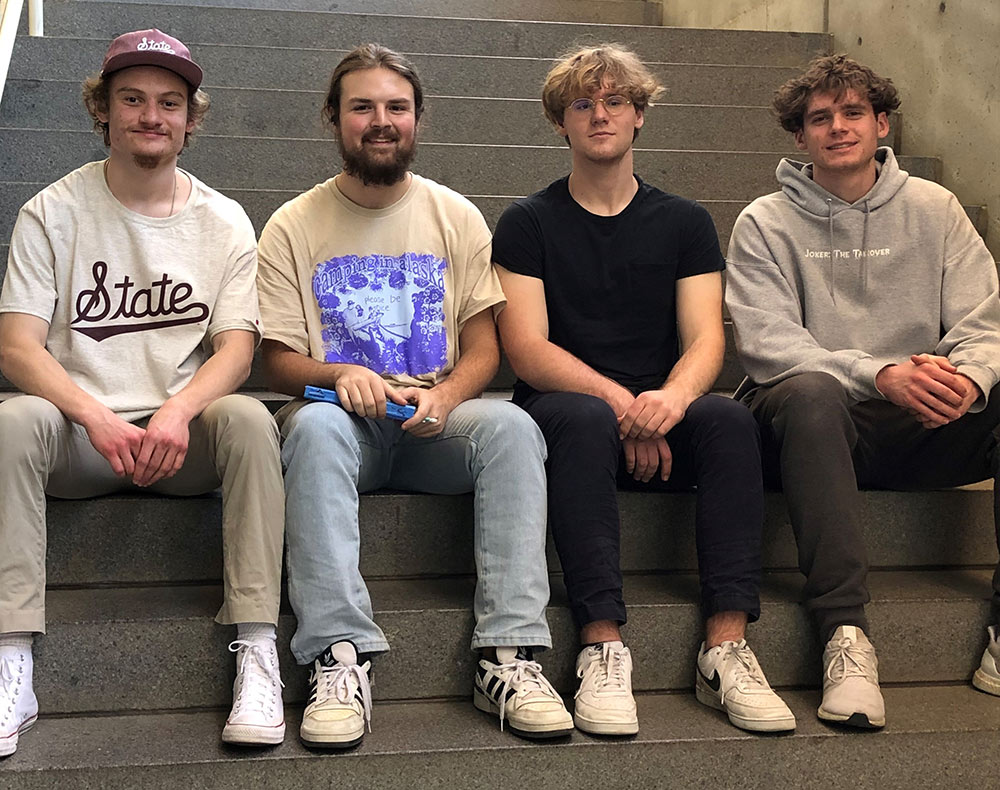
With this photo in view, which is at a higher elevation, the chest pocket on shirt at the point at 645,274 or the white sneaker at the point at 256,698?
the chest pocket on shirt at the point at 645,274

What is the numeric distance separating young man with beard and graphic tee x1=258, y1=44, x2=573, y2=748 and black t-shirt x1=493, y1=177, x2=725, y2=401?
0.10m

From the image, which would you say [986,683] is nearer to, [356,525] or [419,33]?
[356,525]

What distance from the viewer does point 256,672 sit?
168 centimetres

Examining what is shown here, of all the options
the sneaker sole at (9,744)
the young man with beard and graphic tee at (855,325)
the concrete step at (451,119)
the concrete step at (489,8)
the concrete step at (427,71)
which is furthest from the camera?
the concrete step at (489,8)

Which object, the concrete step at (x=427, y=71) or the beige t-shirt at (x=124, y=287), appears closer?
the beige t-shirt at (x=124, y=287)

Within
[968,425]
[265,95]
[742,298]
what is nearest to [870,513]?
[968,425]

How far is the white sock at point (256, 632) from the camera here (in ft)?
5.64

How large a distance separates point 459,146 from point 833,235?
1163 mm

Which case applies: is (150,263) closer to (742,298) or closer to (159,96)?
(159,96)

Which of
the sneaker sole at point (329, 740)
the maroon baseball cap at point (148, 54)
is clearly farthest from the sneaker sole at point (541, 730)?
the maroon baseball cap at point (148, 54)

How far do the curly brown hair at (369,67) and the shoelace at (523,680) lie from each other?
39.8 inches

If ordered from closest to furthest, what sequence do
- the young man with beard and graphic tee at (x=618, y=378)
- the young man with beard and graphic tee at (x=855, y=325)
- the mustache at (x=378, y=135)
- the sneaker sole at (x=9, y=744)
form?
1. the sneaker sole at (x=9, y=744)
2. the young man with beard and graphic tee at (x=618, y=378)
3. the young man with beard and graphic tee at (x=855, y=325)
4. the mustache at (x=378, y=135)

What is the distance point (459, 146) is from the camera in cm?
305

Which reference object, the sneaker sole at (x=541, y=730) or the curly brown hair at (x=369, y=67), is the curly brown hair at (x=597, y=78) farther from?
the sneaker sole at (x=541, y=730)
